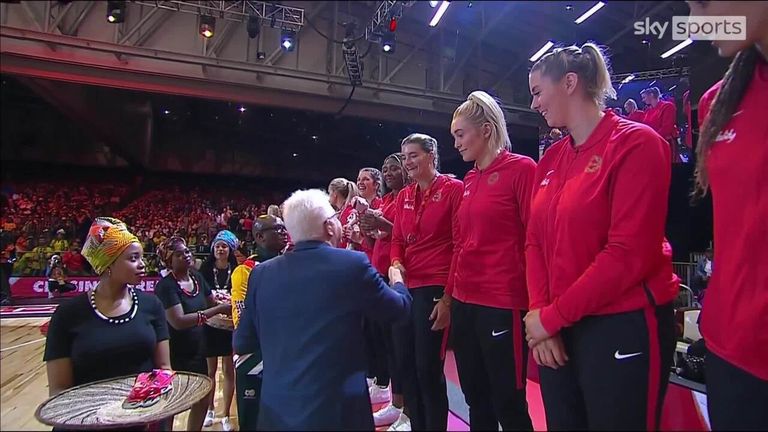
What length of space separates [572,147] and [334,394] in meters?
0.68

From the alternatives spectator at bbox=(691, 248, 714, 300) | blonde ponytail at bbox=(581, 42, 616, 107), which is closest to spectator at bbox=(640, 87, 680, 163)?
spectator at bbox=(691, 248, 714, 300)

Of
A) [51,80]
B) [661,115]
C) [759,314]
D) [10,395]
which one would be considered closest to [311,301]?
[759,314]

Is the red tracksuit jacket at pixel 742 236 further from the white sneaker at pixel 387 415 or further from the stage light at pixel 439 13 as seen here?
the white sneaker at pixel 387 415

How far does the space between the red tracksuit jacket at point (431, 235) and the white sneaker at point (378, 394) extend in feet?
2.75

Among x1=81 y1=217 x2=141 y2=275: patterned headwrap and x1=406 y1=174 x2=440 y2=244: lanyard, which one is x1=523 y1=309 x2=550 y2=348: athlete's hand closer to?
x1=406 y1=174 x2=440 y2=244: lanyard

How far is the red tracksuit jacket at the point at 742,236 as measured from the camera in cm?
54

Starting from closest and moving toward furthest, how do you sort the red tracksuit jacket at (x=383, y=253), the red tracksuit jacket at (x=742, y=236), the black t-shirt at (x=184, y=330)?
the red tracksuit jacket at (x=742, y=236) → the black t-shirt at (x=184, y=330) → the red tracksuit jacket at (x=383, y=253)

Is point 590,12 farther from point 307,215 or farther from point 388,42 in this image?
point 388,42

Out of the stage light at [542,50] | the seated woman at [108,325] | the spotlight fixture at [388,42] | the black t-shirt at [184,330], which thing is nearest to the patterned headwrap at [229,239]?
the black t-shirt at [184,330]

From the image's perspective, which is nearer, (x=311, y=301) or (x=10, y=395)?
(x=311, y=301)

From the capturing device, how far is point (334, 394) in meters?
0.84

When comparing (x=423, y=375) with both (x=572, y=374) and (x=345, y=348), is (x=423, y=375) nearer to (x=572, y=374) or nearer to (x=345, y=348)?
(x=345, y=348)

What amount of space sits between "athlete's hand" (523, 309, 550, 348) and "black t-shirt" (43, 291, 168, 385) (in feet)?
3.20

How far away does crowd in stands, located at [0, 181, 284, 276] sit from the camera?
1895 mm
